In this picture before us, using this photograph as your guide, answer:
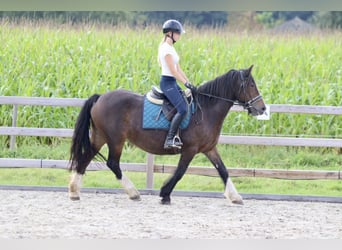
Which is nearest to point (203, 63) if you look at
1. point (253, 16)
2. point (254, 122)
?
point (254, 122)

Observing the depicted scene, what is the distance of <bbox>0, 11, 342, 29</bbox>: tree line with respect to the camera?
40.5ft

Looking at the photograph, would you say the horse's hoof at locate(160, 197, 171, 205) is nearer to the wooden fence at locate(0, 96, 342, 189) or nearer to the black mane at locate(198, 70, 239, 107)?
the wooden fence at locate(0, 96, 342, 189)

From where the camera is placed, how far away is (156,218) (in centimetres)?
487

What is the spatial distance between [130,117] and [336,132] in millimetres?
3681

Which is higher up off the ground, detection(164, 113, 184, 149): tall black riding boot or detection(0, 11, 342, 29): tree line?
detection(0, 11, 342, 29): tree line

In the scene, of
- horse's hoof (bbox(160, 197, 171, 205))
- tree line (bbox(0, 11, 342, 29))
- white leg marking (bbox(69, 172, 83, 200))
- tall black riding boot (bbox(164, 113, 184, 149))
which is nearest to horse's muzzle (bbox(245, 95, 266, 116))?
tall black riding boot (bbox(164, 113, 184, 149))

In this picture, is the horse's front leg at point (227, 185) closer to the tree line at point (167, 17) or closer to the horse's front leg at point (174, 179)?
the horse's front leg at point (174, 179)

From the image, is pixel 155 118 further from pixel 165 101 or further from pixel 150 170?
pixel 150 170

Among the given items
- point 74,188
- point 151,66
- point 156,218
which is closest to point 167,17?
point 151,66

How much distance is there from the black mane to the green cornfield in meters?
2.51

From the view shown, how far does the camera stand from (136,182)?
280 inches

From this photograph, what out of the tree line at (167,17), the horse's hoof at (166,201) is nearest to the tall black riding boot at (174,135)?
the horse's hoof at (166,201)

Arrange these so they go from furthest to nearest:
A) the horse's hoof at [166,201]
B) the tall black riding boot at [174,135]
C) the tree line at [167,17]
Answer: the tree line at [167,17], the horse's hoof at [166,201], the tall black riding boot at [174,135]

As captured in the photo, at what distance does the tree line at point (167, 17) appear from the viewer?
40.5ft
